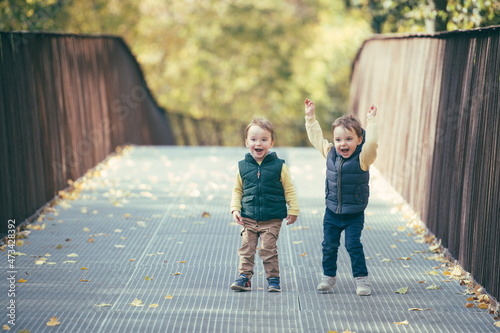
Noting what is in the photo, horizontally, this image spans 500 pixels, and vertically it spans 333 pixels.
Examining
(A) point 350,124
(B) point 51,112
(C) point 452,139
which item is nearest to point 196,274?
(A) point 350,124

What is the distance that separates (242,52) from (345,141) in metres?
26.0

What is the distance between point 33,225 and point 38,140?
1125mm

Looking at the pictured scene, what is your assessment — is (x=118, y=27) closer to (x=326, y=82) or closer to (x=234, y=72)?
(x=234, y=72)

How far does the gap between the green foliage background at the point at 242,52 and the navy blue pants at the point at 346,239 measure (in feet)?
61.5

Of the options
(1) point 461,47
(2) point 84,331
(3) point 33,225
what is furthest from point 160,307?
(1) point 461,47

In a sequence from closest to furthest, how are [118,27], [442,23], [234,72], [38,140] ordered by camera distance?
[38,140], [442,23], [118,27], [234,72]

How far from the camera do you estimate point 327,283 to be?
5.16 metres

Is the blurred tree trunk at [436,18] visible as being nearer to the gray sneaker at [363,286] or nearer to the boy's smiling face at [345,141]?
the boy's smiling face at [345,141]

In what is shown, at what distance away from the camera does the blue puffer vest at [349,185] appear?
5008mm

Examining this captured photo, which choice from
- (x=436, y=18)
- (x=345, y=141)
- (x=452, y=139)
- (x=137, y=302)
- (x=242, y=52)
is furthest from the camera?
(x=242, y=52)

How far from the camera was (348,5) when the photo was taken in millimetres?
16250

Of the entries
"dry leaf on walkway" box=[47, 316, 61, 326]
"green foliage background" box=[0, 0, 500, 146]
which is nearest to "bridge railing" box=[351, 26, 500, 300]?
"dry leaf on walkway" box=[47, 316, 61, 326]

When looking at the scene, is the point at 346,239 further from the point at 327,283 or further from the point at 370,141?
the point at 370,141

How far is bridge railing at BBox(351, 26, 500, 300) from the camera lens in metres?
4.95
